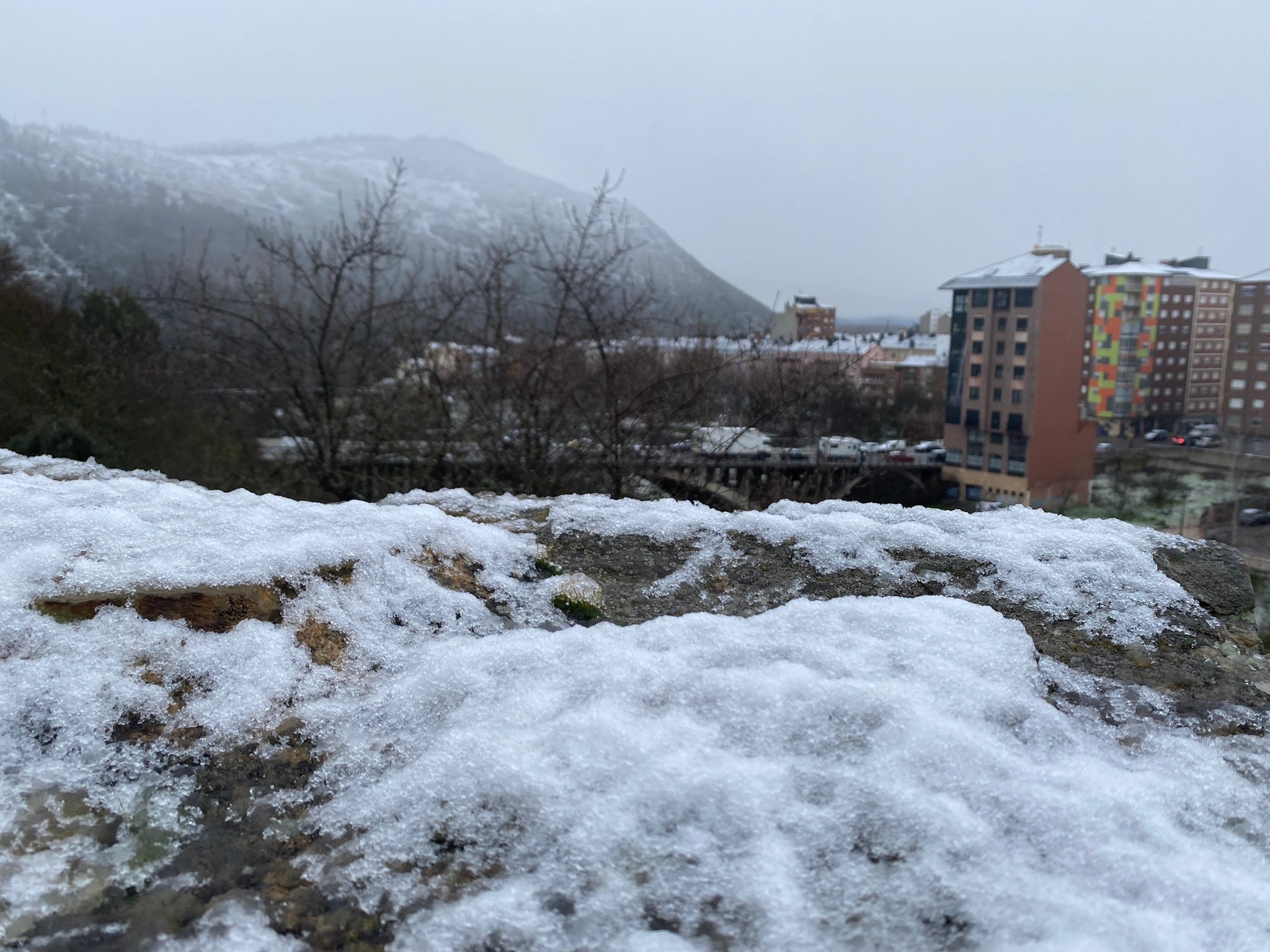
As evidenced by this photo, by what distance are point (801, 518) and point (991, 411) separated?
32.8 ft

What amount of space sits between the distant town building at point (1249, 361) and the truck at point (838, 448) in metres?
3.86

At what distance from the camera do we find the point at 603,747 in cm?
112

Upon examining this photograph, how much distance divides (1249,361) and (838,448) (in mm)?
5667

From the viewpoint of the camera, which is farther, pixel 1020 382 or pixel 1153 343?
pixel 1153 343

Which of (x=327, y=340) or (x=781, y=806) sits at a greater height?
(x=327, y=340)

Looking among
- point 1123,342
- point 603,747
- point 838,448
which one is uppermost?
point 1123,342

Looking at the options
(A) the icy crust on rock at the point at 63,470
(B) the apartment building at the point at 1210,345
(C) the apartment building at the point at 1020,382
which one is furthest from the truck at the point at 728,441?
(B) the apartment building at the point at 1210,345

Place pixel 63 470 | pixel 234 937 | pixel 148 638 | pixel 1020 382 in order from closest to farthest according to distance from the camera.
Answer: pixel 234 937, pixel 148 638, pixel 63 470, pixel 1020 382

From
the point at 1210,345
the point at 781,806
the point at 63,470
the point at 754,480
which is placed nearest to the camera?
the point at 781,806

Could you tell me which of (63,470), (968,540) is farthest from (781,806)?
(63,470)

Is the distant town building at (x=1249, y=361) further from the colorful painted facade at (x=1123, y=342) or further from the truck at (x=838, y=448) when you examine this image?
the truck at (x=838, y=448)

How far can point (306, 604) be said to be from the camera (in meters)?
1.58

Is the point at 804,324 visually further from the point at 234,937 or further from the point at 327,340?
the point at 234,937

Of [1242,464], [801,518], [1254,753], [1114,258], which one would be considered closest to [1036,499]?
[1242,464]
